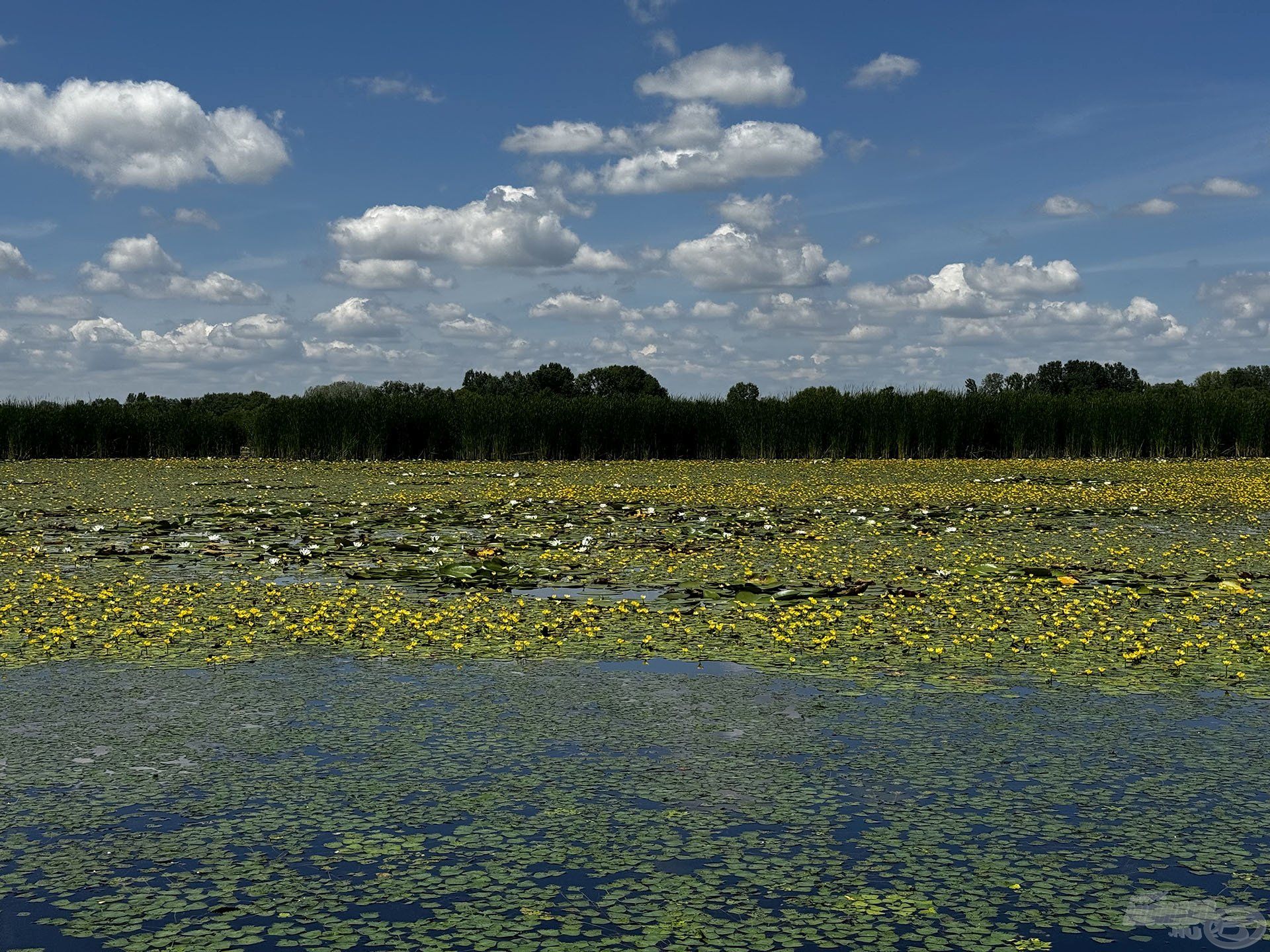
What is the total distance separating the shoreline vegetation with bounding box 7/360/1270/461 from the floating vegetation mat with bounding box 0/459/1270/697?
34.6ft

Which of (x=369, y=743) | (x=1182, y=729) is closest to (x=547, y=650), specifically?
(x=369, y=743)

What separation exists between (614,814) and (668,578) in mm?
5898

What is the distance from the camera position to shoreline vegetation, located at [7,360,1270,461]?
30391 millimetres

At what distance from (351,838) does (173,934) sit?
0.75 meters

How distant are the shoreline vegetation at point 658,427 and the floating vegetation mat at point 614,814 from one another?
968 inches

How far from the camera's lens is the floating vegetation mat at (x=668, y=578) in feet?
→ 22.9

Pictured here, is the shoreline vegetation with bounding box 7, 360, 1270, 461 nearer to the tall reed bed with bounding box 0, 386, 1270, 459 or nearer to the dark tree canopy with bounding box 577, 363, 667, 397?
the tall reed bed with bounding box 0, 386, 1270, 459

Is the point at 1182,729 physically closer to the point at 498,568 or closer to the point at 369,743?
the point at 369,743

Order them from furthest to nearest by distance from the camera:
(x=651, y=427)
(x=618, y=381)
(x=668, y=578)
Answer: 1. (x=618, y=381)
2. (x=651, y=427)
3. (x=668, y=578)

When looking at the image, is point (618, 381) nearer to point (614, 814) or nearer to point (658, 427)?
point (658, 427)

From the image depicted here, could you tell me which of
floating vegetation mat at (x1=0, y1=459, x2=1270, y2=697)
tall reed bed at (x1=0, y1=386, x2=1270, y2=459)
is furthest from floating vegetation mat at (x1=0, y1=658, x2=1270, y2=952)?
tall reed bed at (x1=0, y1=386, x2=1270, y2=459)

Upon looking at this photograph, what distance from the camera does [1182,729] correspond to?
17.1 feet

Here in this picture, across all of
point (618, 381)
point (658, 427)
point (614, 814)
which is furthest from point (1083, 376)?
point (614, 814)

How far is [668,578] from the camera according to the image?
32.8 feet
